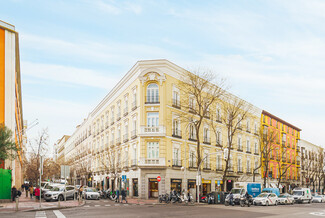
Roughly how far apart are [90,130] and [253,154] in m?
35.6

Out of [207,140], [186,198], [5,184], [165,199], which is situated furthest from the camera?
[207,140]

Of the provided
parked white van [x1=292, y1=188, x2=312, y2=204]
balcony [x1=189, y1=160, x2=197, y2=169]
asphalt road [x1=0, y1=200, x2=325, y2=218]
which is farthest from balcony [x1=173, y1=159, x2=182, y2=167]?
parked white van [x1=292, y1=188, x2=312, y2=204]

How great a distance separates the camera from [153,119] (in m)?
46.5

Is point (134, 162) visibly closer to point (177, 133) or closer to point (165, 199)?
point (177, 133)

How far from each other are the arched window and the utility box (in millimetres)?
19034

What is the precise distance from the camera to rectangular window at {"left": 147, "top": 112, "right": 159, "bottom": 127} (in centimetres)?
4638

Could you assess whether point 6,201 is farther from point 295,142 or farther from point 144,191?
point 295,142

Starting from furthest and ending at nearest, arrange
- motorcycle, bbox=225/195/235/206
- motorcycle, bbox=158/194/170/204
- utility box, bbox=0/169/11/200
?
motorcycle, bbox=158/194/170/204 < motorcycle, bbox=225/195/235/206 < utility box, bbox=0/169/11/200

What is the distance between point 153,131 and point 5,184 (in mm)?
18223

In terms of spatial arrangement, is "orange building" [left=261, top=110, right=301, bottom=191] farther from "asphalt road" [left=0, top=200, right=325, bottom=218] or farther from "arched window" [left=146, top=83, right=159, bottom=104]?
"asphalt road" [left=0, top=200, right=325, bottom=218]

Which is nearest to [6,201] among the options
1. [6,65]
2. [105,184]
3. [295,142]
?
[6,65]

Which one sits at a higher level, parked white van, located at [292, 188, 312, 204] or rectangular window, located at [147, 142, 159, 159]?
rectangular window, located at [147, 142, 159, 159]

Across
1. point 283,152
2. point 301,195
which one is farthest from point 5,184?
point 283,152

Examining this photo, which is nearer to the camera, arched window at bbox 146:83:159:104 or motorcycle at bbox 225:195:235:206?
motorcycle at bbox 225:195:235:206
